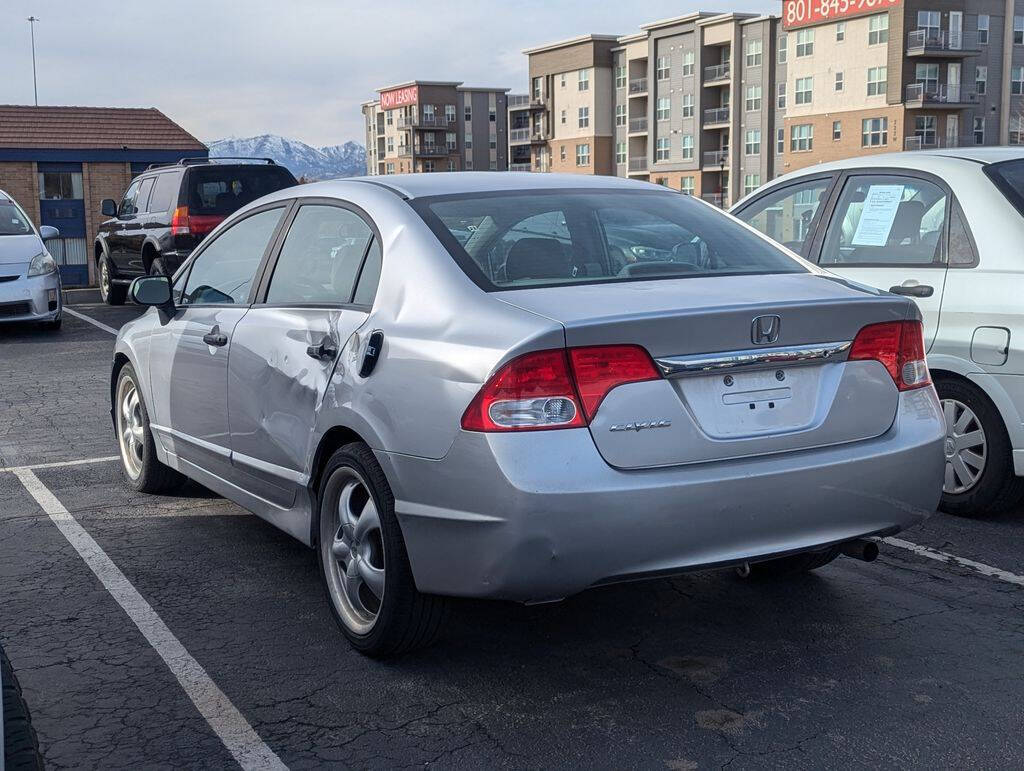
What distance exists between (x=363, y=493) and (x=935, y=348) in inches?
120

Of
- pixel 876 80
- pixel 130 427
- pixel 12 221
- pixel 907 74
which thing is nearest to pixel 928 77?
pixel 907 74

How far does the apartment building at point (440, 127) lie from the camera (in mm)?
129500

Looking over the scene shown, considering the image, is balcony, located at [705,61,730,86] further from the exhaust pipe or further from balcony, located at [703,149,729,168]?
the exhaust pipe

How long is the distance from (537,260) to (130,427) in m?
3.39

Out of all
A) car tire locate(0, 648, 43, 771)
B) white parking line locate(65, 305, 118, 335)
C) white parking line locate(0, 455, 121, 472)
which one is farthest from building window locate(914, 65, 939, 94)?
car tire locate(0, 648, 43, 771)

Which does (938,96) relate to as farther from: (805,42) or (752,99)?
(752,99)

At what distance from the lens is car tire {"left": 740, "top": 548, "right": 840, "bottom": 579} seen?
472cm

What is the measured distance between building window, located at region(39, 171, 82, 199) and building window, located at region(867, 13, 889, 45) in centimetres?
5818

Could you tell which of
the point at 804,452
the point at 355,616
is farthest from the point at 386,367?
the point at 804,452

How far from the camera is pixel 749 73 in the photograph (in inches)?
3351

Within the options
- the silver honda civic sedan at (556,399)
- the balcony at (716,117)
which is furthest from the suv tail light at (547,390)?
the balcony at (716,117)

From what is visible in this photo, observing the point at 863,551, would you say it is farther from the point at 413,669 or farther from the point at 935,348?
the point at 935,348

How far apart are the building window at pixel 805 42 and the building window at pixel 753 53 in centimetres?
689

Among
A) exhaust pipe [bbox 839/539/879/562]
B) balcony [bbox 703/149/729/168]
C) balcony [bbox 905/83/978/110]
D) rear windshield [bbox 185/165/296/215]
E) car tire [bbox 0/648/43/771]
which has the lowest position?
exhaust pipe [bbox 839/539/879/562]
